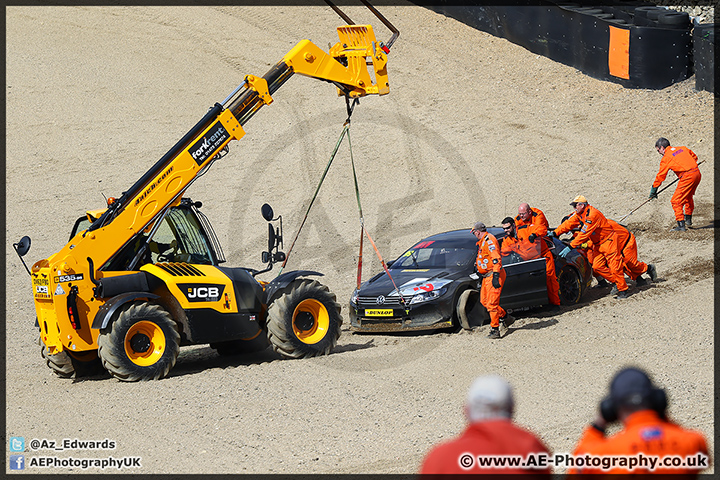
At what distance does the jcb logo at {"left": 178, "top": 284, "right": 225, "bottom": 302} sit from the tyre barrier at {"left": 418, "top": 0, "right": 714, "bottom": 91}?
17.0m

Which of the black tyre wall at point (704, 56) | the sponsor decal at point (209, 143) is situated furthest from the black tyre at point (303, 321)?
the black tyre wall at point (704, 56)

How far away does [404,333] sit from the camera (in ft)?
42.7

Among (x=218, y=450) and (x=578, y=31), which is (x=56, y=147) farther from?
(x=218, y=450)

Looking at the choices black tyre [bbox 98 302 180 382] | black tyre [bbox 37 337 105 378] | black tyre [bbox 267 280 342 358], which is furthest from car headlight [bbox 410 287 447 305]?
black tyre [bbox 37 337 105 378]

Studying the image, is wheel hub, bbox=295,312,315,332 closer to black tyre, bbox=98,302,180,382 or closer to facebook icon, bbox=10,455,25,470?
black tyre, bbox=98,302,180,382

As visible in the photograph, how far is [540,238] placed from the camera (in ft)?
44.5

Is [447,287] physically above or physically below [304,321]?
above

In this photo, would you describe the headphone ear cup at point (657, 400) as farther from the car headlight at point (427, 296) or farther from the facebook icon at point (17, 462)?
the car headlight at point (427, 296)

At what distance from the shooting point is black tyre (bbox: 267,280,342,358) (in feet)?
37.7

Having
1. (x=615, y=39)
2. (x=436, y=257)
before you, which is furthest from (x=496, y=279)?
(x=615, y=39)

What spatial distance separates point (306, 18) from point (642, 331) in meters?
24.4

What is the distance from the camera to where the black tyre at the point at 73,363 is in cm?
1122
